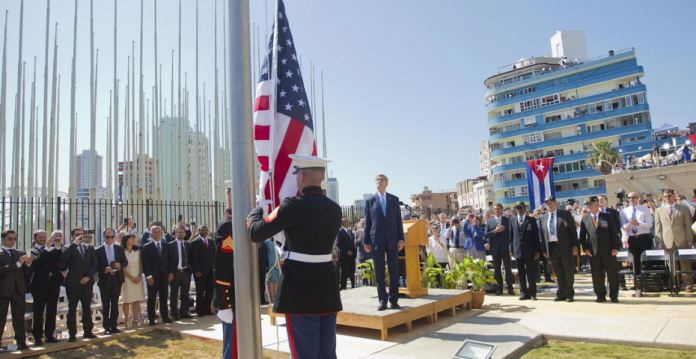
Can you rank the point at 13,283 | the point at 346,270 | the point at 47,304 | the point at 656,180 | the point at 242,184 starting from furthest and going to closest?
the point at 656,180 → the point at 346,270 → the point at 47,304 → the point at 13,283 → the point at 242,184

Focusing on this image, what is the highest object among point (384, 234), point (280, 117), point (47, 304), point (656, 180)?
point (656, 180)

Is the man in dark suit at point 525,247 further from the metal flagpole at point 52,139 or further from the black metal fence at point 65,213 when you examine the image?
the metal flagpole at point 52,139

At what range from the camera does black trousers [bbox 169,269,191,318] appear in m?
8.91

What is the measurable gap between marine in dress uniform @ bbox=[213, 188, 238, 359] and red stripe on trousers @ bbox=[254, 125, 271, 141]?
0.62 meters

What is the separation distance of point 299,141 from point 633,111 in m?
61.7

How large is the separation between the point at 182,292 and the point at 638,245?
986 centimetres

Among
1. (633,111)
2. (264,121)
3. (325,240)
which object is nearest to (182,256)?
(264,121)

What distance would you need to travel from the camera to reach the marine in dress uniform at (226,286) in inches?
142

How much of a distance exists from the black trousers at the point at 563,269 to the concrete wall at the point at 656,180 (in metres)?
24.4

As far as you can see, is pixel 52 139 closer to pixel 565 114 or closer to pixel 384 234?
pixel 384 234

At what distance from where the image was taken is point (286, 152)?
158 inches

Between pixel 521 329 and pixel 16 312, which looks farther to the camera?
pixel 16 312

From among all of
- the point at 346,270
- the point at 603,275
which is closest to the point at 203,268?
the point at 346,270

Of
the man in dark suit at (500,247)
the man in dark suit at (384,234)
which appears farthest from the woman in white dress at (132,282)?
the man in dark suit at (500,247)
